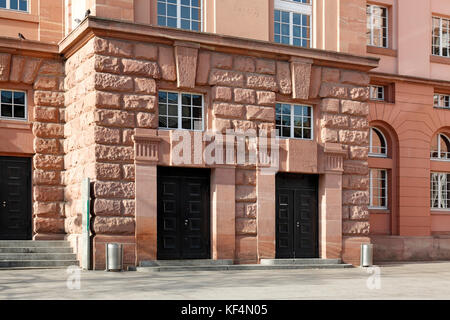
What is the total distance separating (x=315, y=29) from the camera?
23875 mm

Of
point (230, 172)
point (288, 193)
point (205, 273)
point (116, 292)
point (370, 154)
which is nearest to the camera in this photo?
point (116, 292)

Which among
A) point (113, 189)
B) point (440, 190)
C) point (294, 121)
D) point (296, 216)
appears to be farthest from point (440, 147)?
point (113, 189)

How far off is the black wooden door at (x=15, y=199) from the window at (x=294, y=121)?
7.90m

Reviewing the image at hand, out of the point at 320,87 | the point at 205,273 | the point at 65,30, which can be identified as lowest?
the point at 205,273

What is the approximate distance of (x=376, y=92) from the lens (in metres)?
27.7

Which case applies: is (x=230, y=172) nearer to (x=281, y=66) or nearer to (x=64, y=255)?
(x=281, y=66)

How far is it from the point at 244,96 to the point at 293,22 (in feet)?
11.3

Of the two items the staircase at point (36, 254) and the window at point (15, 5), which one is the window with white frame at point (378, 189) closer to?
the staircase at point (36, 254)

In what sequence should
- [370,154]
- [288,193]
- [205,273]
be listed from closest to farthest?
[205,273], [288,193], [370,154]

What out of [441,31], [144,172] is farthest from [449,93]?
[144,172]

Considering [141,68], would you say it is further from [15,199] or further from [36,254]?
[36,254]

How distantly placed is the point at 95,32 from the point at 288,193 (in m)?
7.87

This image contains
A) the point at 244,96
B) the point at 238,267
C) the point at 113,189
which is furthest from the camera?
the point at 244,96

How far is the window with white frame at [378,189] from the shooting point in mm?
27391
